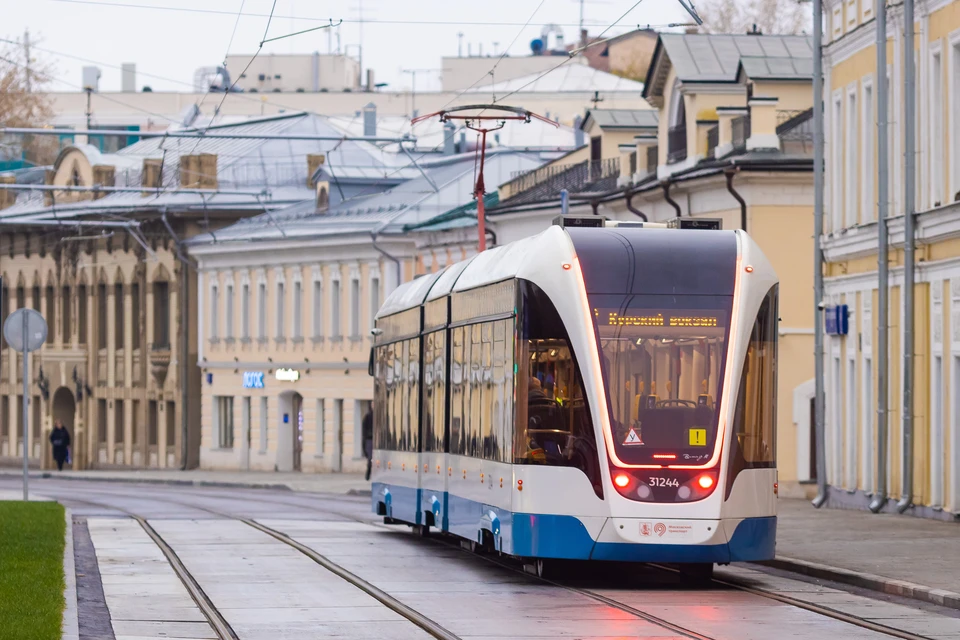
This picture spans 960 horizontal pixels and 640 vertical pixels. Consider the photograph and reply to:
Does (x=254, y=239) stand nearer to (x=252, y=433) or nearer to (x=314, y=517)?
(x=252, y=433)

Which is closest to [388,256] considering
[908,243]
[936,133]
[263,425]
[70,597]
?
[263,425]

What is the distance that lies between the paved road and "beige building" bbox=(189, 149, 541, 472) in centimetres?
2999

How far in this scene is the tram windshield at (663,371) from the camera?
56.2 ft

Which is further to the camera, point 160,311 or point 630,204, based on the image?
point 160,311

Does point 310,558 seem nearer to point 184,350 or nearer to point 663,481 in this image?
point 663,481

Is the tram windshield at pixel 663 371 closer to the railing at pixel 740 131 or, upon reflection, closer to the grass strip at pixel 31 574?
the grass strip at pixel 31 574

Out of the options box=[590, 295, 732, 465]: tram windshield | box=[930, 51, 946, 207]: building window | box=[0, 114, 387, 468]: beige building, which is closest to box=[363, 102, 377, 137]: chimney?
box=[0, 114, 387, 468]: beige building

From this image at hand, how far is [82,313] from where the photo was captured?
72.4 m

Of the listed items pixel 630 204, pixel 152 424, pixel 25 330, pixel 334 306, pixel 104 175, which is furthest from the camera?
pixel 104 175

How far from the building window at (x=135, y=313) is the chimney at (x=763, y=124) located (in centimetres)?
3466

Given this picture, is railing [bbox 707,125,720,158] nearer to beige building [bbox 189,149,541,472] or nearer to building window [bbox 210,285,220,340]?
beige building [bbox 189,149,541,472]

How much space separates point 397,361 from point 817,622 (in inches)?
411

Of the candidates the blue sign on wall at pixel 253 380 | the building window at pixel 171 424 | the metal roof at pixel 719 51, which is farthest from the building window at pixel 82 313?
the metal roof at pixel 719 51

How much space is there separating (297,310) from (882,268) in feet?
110
